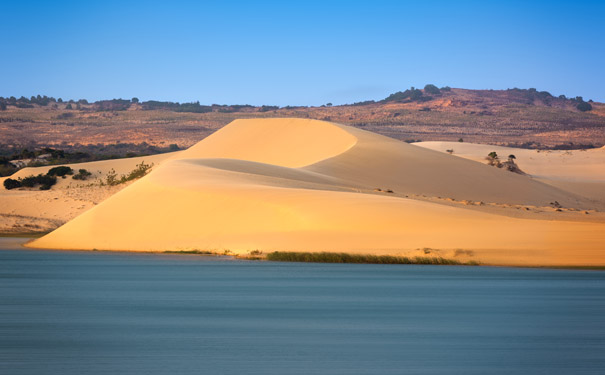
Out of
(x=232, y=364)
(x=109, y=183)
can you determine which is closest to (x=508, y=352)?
(x=232, y=364)

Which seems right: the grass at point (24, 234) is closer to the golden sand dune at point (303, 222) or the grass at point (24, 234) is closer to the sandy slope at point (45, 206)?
the sandy slope at point (45, 206)

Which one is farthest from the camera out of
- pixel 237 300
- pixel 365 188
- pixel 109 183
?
pixel 109 183

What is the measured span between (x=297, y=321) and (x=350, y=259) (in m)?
17.3

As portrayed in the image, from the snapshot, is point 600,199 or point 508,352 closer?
point 508,352

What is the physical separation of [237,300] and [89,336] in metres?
6.41

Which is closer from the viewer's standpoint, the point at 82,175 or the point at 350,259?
the point at 350,259

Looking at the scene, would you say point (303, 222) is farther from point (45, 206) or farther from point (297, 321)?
point (45, 206)

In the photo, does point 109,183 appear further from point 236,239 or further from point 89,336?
point 89,336

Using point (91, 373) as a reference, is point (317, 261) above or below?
below

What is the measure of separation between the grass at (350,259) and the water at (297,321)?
338cm

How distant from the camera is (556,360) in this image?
53.9ft

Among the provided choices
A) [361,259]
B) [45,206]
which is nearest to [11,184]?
[45,206]

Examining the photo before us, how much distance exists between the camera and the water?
630 inches

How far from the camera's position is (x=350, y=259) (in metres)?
38.0
